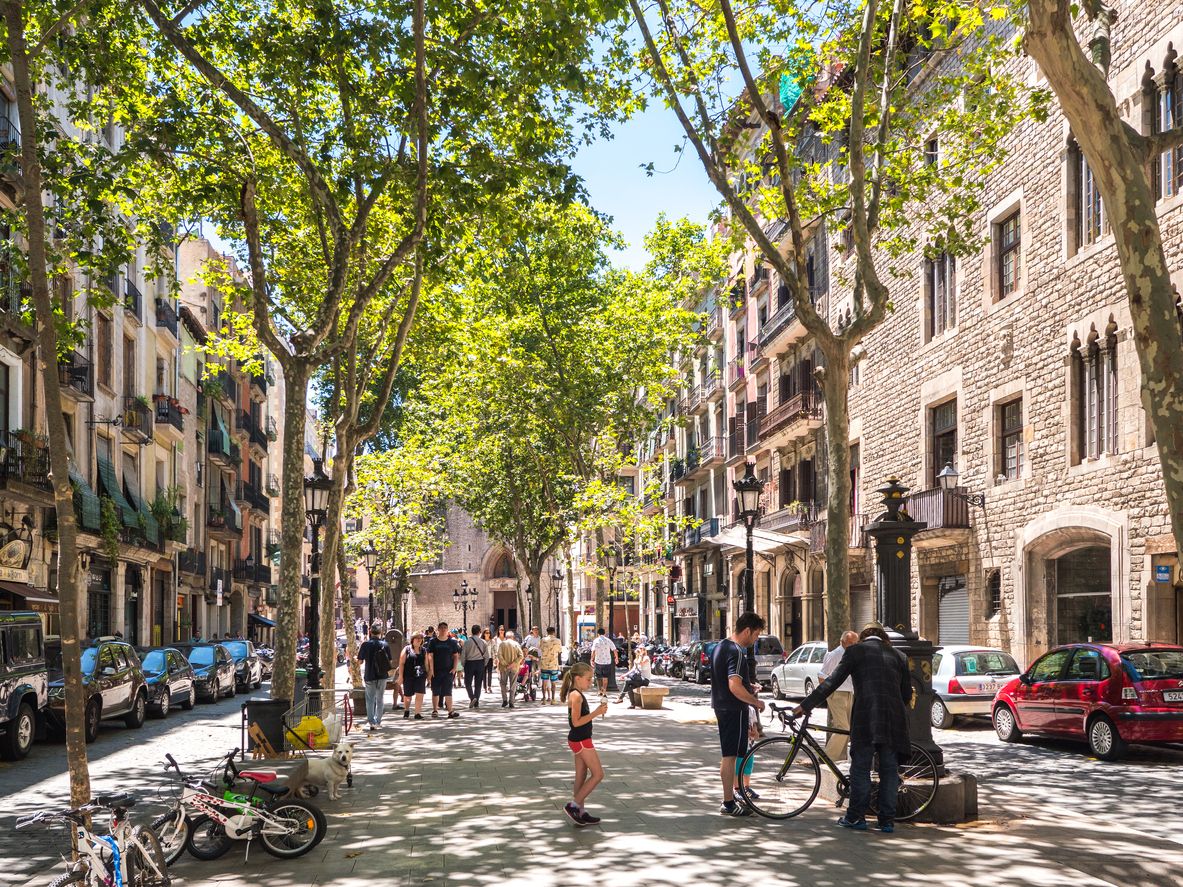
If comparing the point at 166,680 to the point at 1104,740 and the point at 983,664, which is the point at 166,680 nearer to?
the point at 983,664

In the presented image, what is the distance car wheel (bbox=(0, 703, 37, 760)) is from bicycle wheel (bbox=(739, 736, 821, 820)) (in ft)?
34.4

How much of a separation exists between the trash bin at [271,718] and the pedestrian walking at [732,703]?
480 cm

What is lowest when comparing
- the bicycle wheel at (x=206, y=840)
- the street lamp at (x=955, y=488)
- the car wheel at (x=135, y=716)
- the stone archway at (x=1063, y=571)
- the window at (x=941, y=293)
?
the car wheel at (x=135, y=716)

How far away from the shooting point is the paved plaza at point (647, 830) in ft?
27.7

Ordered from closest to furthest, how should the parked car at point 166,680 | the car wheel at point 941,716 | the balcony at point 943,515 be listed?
the car wheel at point 941,716, the parked car at point 166,680, the balcony at point 943,515

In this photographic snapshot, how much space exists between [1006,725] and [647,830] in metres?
9.88

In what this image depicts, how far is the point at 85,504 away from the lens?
3044 centimetres

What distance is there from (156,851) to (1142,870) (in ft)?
20.2

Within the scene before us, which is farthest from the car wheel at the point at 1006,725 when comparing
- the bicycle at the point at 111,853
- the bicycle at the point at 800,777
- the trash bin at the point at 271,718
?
the bicycle at the point at 111,853

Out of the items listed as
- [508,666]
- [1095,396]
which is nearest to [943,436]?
[1095,396]

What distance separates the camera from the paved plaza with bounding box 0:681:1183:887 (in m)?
8.45

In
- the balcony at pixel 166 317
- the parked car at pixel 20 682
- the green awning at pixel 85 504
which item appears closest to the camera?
the parked car at pixel 20 682

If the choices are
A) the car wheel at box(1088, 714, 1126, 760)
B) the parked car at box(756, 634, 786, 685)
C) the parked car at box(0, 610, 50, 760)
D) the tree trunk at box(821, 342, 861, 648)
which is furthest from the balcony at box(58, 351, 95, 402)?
the car wheel at box(1088, 714, 1126, 760)

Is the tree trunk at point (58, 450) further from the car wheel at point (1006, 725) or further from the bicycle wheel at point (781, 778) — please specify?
the car wheel at point (1006, 725)
